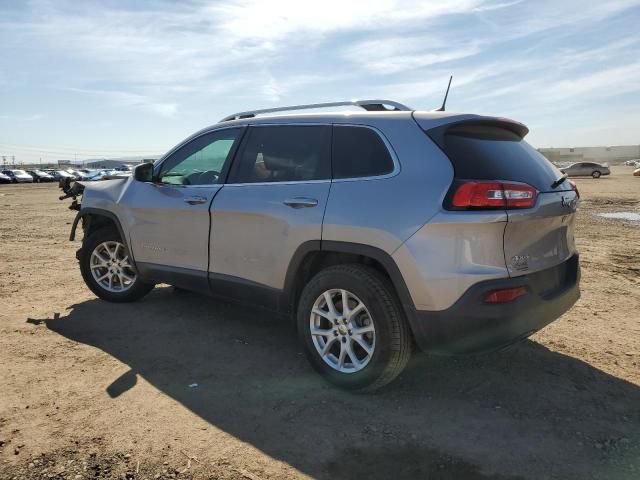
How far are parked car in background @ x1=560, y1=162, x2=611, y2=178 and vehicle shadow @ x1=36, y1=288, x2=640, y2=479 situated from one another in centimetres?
4809

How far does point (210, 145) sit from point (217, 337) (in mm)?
1723

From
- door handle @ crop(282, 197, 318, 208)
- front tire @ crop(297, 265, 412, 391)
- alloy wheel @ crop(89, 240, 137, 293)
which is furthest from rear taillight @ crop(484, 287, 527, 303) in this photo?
alloy wheel @ crop(89, 240, 137, 293)

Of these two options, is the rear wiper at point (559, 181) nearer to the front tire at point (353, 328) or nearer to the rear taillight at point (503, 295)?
the rear taillight at point (503, 295)

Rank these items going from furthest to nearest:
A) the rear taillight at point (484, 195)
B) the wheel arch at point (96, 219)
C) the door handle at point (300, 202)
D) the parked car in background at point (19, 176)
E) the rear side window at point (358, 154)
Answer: the parked car in background at point (19, 176), the wheel arch at point (96, 219), the door handle at point (300, 202), the rear side window at point (358, 154), the rear taillight at point (484, 195)

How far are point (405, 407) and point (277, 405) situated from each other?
83 centimetres

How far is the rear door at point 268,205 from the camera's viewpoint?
3660 millimetres

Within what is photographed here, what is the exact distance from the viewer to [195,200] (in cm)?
445

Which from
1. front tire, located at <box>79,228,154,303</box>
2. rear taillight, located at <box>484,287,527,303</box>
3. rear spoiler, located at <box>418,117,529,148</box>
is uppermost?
rear spoiler, located at <box>418,117,529,148</box>

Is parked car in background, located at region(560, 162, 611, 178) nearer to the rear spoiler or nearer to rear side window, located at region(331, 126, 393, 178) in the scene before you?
the rear spoiler

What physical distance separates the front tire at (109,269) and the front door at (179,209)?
1.46 ft

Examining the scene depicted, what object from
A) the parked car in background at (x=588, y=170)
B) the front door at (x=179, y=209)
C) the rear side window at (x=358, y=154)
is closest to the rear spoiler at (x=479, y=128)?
the rear side window at (x=358, y=154)

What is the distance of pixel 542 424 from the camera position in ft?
10.2

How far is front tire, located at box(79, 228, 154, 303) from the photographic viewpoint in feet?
17.9

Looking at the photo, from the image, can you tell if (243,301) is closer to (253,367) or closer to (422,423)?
(253,367)
